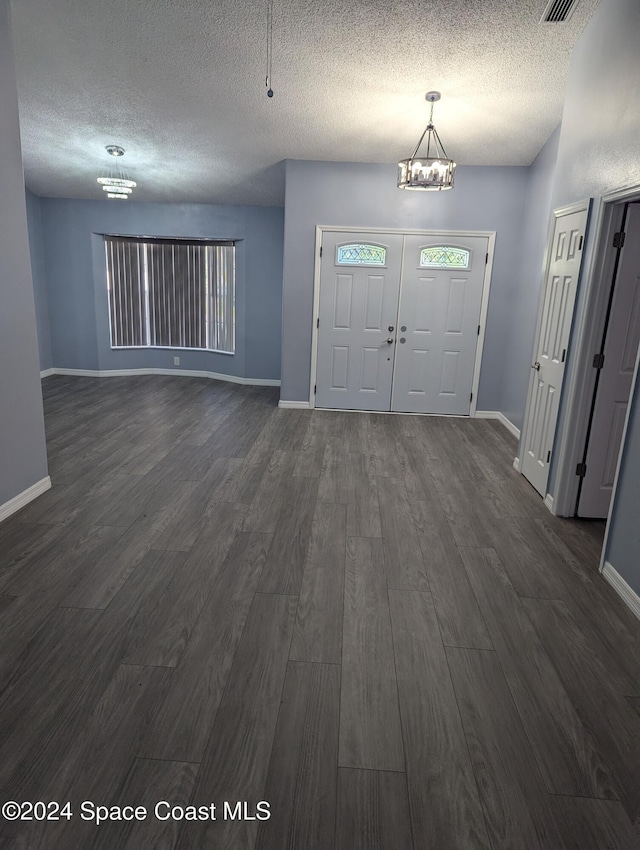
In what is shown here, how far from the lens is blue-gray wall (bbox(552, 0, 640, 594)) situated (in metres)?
2.70

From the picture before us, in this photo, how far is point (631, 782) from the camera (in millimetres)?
1653

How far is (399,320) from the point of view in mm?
6133

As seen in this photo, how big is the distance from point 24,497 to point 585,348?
148 inches

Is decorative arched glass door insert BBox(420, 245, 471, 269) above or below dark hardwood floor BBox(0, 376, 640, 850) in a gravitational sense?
above

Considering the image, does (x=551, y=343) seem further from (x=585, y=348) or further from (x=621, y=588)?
(x=621, y=588)

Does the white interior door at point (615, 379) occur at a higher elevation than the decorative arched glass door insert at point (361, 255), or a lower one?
lower

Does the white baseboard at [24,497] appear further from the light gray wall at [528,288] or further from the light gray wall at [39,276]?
the light gray wall at [39,276]

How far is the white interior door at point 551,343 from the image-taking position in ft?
11.9

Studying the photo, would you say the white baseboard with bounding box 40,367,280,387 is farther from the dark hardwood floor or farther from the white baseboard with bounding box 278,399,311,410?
the dark hardwood floor

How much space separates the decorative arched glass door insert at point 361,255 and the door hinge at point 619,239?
9.98ft

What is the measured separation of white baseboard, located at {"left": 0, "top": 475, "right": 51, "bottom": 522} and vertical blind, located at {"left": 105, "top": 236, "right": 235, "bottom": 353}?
4690 millimetres

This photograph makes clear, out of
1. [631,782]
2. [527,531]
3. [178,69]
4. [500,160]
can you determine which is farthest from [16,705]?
[500,160]

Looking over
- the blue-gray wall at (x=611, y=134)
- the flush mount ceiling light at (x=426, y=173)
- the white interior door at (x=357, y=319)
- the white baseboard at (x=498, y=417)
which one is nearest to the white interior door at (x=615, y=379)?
the blue-gray wall at (x=611, y=134)

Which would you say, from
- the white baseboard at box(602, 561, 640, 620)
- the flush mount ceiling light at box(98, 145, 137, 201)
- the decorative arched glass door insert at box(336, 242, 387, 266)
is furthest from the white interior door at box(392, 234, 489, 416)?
the white baseboard at box(602, 561, 640, 620)
